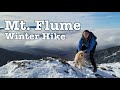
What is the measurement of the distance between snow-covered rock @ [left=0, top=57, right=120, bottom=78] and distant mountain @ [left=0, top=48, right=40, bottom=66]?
0.21 ft

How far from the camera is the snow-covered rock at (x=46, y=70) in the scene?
5828 mm

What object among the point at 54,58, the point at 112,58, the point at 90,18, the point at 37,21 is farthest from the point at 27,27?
the point at 112,58

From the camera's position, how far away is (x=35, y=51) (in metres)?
5.93

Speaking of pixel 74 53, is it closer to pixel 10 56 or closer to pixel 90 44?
pixel 90 44

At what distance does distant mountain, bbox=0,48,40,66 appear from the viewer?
19.4 ft

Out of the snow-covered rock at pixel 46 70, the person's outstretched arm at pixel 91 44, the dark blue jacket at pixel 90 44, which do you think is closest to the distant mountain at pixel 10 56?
the snow-covered rock at pixel 46 70

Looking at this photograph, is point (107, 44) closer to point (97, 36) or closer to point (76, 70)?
point (97, 36)

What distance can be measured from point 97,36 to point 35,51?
3.31 ft

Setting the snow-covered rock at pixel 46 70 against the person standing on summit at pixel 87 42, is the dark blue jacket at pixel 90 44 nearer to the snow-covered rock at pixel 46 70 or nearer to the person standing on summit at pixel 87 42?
the person standing on summit at pixel 87 42

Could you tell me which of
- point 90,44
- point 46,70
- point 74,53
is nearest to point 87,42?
point 90,44

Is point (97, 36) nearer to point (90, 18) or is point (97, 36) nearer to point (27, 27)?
point (90, 18)

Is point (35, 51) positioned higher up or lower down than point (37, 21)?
lower down

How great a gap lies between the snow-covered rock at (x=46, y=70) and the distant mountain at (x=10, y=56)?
0.06 m
